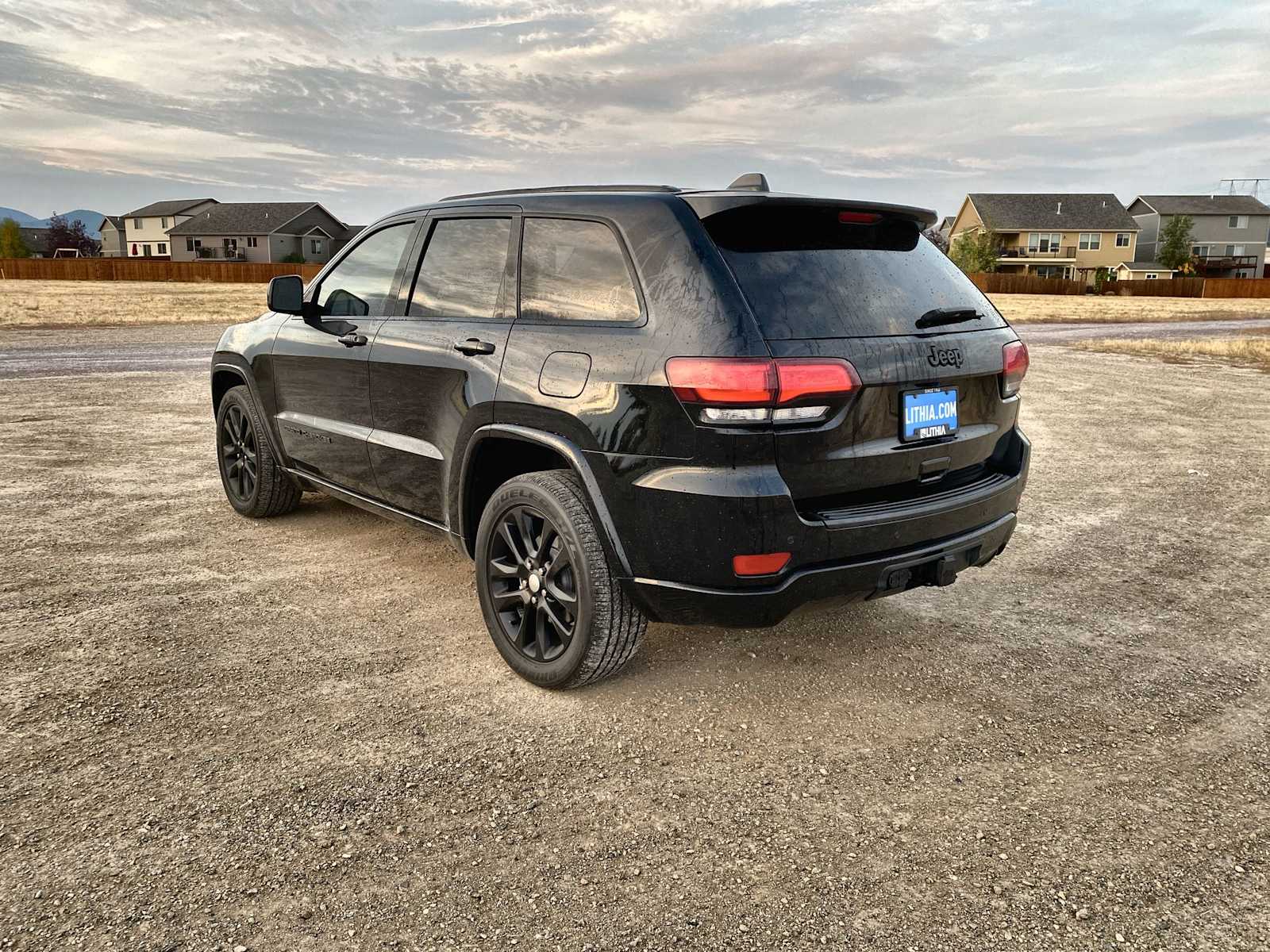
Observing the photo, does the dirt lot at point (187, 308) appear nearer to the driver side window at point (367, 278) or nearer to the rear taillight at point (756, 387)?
the driver side window at point (367, 278)

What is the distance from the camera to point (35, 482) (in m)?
6.78

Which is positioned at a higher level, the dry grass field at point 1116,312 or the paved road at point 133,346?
the dry grass field at point 1116,312

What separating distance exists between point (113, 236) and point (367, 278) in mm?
129746

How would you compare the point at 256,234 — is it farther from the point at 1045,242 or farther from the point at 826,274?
the point at 826,274

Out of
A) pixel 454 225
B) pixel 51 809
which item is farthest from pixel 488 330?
pixel 51 809

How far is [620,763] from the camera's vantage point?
3.15m

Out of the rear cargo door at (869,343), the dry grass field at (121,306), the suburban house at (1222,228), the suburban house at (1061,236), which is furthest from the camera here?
the suburban house at (1222,228)

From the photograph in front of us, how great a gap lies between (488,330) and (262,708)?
1.66 meters

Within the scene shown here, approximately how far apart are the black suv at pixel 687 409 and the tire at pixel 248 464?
1.60m

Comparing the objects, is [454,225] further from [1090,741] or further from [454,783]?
[1090,741]

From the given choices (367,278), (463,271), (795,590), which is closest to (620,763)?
(795,590)

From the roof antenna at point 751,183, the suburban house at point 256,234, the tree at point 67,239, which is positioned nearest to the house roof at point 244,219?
the suburban house at point 256,234

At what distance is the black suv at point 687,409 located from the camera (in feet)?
9.84

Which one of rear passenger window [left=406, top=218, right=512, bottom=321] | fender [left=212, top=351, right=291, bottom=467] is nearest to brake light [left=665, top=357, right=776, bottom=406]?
rear passenger window [left=406, top=218, right=512, bottom=321]
